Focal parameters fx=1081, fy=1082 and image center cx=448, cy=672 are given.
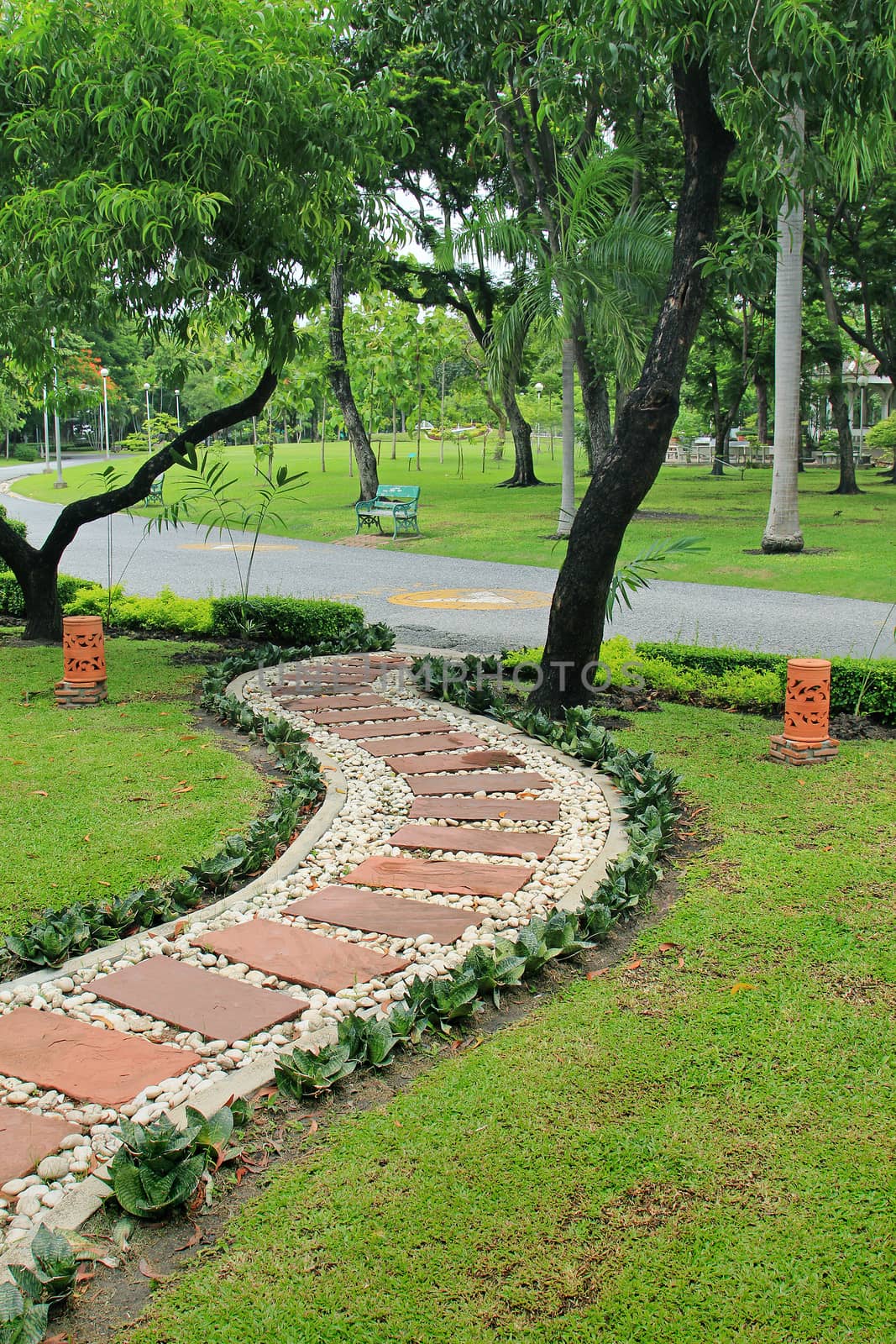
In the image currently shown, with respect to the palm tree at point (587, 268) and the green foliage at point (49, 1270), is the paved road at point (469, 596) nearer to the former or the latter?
the palm tree at point (587, 268)

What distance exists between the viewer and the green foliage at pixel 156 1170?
2.55 metres

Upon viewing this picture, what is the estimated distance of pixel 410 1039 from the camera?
3307mm

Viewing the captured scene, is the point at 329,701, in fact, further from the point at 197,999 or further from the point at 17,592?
the point at 17,592

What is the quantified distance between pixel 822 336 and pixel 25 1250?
3130 centimetres

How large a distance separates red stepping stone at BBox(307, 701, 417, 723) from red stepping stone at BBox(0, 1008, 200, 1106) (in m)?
3.97

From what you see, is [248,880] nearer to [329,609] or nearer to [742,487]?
Result: [329,609]

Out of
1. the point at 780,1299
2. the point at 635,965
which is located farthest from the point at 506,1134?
the point at 635,965

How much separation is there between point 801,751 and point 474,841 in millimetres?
2300

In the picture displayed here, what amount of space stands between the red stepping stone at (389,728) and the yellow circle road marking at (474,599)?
215 inches

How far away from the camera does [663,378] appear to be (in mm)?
6660

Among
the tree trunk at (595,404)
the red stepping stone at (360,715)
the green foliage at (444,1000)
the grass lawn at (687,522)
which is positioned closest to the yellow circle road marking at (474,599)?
the grass lawn at (687,522)

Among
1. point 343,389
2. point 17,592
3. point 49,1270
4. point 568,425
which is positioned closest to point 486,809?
point 49,1270

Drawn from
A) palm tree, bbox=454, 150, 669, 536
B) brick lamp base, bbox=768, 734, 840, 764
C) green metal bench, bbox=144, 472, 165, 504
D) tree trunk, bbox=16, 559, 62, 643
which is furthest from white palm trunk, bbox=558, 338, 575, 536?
brick lamp base, bbox=768, 734, 840, 764

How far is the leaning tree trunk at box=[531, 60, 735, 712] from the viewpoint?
6582 mm
